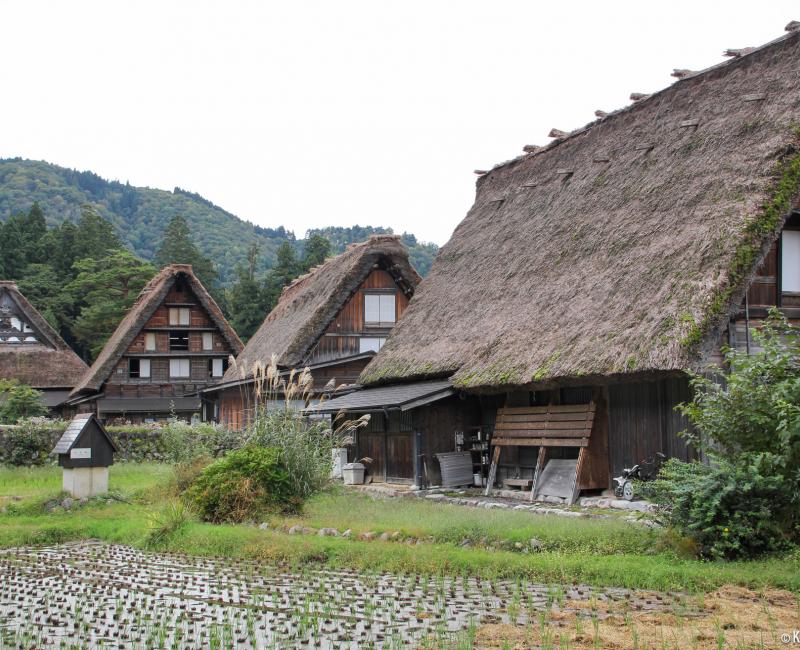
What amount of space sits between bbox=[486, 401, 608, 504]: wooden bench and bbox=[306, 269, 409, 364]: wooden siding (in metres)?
11.5

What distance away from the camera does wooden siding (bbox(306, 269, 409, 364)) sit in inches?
1146

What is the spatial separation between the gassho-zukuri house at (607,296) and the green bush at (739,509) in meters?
3.85

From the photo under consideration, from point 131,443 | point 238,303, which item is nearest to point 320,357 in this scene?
point 131,443

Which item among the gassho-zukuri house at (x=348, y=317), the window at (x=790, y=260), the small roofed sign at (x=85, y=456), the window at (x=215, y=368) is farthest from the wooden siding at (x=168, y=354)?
the window at (x=790, y=260)

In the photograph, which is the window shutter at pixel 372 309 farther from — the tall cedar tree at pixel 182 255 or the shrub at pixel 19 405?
the tall cedar tree at pixel 182 255

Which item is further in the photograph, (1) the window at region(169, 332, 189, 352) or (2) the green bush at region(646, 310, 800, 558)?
(1) the window at region(169, 332, 189, 352)

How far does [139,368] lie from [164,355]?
145 cm

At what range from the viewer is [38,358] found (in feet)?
151

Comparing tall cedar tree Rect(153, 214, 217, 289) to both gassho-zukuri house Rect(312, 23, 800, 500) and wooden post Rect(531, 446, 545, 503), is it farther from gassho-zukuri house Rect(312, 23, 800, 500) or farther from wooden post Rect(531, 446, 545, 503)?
wooden post Rect(531, 446, 545, 503)

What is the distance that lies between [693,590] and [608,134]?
51.9ft

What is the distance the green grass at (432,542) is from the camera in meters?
8.52

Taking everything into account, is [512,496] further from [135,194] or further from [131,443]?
[135,194]

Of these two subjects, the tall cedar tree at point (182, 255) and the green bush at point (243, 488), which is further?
the tall cedar tree at point (182, 255)

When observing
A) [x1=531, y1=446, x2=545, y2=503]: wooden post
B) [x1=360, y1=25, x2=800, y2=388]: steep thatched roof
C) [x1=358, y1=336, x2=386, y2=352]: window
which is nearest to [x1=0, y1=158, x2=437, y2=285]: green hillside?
[x1=358, y1=336, x2=386, y2=352]: window
